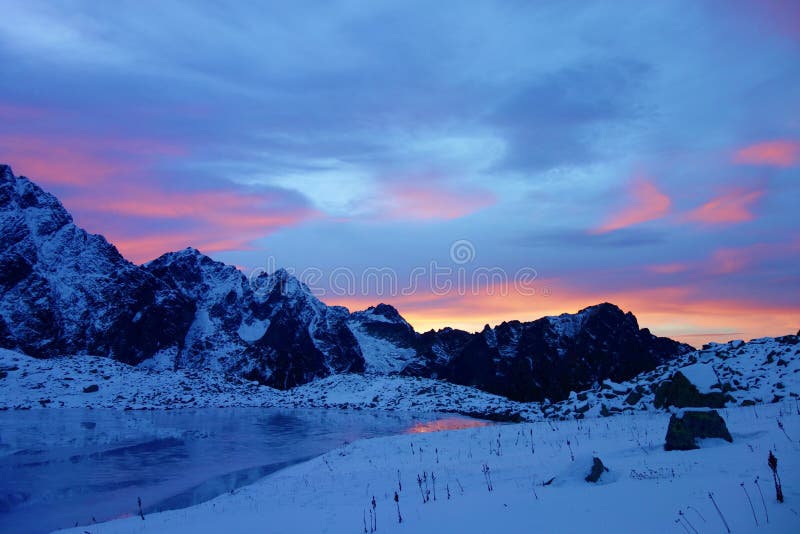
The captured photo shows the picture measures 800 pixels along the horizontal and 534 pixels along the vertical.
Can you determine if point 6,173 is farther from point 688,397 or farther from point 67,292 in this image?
point 688,397

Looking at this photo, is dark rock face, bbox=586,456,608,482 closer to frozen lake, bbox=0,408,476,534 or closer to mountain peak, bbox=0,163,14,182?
frozen lake, bbox=0,408,476,534


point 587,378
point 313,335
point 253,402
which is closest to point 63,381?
point 253,402

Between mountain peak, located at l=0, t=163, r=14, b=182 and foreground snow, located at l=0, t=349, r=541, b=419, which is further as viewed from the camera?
mountain peak, located at l=0, t=163, r=14, b=182

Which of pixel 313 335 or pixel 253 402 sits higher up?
pixel 313 335

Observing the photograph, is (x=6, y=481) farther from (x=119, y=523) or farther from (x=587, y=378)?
(x=587, y=378)

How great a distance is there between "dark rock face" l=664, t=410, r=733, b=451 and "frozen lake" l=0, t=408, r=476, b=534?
41.4 feet

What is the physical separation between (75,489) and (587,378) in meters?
81.5

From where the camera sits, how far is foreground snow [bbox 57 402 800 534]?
21.0 feet

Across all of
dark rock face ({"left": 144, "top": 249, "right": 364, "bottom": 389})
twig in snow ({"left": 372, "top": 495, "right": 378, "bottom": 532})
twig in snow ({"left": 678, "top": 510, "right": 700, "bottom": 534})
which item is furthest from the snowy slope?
dark rock face ({"left": 144, "top": 249, "right": 364, "bottom": 389})

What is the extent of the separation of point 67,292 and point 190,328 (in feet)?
85.2

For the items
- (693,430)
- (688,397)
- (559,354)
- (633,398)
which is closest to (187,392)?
(633,398)

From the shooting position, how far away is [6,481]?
55.8ft

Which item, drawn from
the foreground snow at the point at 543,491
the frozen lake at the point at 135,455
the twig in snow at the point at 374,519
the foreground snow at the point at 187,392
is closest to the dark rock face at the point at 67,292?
the foreground snow at the point at 187,392

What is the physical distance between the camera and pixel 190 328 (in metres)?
112
